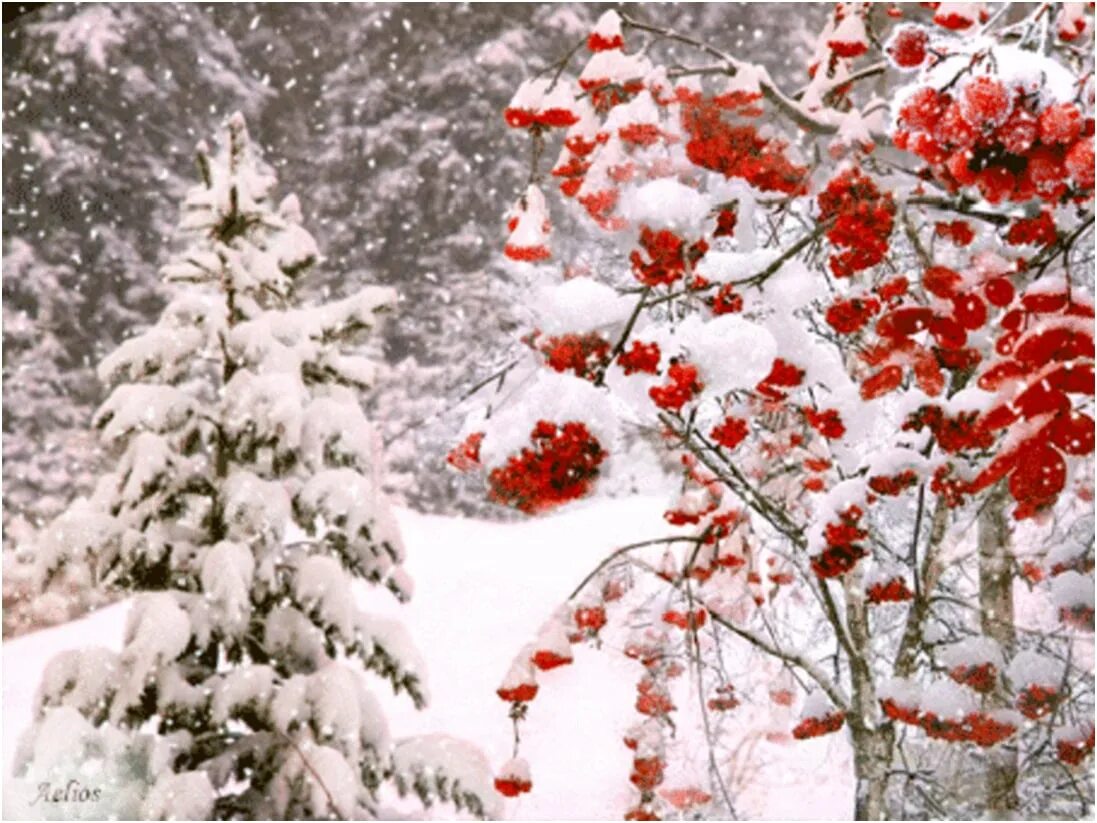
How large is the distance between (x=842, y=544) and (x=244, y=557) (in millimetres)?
2470

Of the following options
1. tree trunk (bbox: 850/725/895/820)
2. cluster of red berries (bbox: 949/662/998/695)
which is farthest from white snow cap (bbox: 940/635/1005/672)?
tree trunk (bbox: 850/725/895/820)

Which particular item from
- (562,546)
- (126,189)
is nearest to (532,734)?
(562,546)

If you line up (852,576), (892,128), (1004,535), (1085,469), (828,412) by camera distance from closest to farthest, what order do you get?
(892,128)
(828,412)
(852,576)
(1004,535)
(1085,469)

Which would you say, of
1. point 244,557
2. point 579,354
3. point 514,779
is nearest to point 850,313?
point 579,354

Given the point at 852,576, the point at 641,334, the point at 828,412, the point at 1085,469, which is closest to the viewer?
the point at 641,334

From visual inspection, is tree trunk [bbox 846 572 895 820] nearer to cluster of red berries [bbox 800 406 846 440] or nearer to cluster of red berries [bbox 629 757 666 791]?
cluster of red berries [bbox 800 406 846 440]

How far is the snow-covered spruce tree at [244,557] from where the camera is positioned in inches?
169

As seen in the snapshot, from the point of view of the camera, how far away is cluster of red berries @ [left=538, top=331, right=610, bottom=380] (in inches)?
88.7

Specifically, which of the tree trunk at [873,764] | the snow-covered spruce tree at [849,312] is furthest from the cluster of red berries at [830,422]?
the tree trunk at [873,764]

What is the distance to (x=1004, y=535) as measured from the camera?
5.59 m

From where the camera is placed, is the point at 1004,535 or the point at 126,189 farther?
the point at 126,189

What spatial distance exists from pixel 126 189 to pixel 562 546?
5.04 meters

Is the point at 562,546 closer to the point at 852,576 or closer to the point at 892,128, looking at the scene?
the point at 852,576

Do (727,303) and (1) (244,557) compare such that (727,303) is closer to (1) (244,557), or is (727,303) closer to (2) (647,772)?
(1) (244,557)
